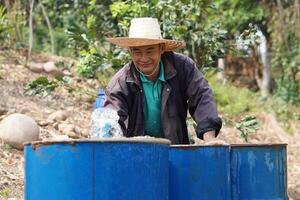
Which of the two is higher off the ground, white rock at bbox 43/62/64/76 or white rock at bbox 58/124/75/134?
white rock at bbox 43/62/64/76

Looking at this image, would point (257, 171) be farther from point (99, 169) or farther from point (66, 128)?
point (66, 128)

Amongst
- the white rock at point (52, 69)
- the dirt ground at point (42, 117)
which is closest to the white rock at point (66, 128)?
the dirt ground at point (42, 117)

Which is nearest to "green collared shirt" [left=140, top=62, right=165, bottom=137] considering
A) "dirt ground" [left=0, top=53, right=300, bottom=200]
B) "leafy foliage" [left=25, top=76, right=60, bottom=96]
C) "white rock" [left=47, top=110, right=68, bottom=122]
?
"dirt ground" [left=0, top=53, right=300, bottom=200]

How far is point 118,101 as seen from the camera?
12.9 feet

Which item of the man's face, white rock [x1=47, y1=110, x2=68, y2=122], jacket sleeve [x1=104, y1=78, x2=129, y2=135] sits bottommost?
white rock [x1=47, y1=110, x2=68, y2=122]

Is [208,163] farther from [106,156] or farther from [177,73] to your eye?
[177,73]

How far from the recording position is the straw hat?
3832 millimetres

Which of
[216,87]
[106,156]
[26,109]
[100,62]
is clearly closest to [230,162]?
[106,156]

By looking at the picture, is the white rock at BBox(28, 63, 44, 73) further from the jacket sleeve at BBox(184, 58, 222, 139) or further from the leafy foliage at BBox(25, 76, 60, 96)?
the jacket sleeve at BBox(184, 58, 222, 139)

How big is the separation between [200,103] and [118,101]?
1.41 ft

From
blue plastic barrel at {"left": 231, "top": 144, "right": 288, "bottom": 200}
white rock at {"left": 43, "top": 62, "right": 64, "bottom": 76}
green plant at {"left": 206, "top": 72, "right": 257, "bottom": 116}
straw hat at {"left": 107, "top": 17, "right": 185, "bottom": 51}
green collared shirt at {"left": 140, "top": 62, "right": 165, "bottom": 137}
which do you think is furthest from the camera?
green plant at {"left": 206, "top": 72, "right": 257, "bottom": 116}

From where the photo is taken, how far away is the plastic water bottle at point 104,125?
3.49 metres

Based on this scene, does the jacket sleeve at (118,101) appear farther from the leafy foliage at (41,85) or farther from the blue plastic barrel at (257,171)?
the leafy foliage at (41,85)

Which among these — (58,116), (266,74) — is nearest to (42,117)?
(58,116)
